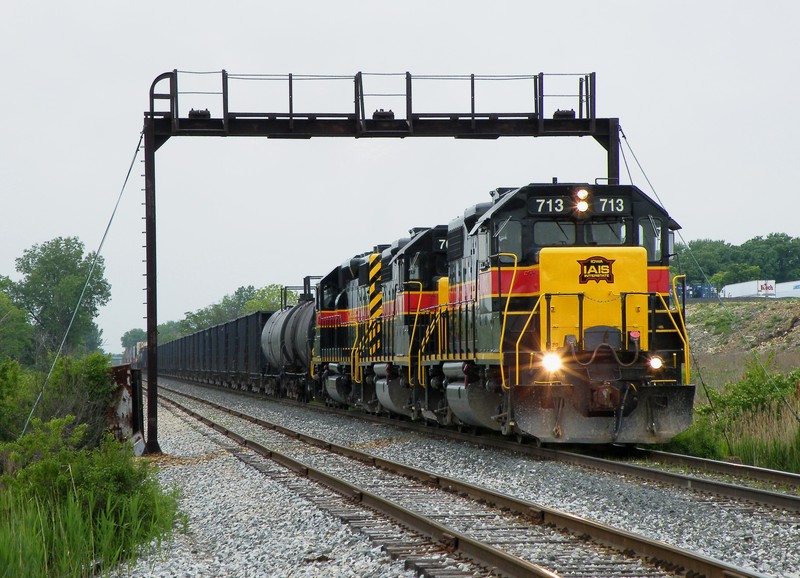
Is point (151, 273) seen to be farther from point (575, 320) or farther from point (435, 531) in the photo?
point (435, 531)

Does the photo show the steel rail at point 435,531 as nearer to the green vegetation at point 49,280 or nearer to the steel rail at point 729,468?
the steel rail at point 729,468

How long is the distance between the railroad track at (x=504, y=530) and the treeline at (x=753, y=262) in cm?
9515

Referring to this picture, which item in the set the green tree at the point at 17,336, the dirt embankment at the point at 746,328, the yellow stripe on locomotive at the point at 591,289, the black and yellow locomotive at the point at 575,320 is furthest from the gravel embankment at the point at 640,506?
the green tree at the point at 17,336

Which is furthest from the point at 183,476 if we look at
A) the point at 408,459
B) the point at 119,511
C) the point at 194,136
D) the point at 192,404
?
the point at 192,404

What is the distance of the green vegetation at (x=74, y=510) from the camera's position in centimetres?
676

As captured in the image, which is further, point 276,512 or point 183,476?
point 183,476

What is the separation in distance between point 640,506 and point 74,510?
4.66 m

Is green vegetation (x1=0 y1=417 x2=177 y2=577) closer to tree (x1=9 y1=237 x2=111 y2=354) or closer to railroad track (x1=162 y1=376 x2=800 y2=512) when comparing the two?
railroad track (x1=162 y1=376 x2=800 y2=512)

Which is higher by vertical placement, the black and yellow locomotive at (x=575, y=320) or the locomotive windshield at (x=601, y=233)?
the locomotive windshield at (x=601, y=233)

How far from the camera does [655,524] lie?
7.89 metres

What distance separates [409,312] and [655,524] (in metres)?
10.2

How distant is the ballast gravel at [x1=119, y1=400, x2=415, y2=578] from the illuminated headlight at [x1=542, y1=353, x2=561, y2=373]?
3636 mm

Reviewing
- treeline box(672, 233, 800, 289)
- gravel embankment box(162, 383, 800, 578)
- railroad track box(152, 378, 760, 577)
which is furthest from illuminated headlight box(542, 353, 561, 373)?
treeline box(672, 233, 800, 289)

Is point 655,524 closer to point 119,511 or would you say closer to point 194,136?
point 119,511
